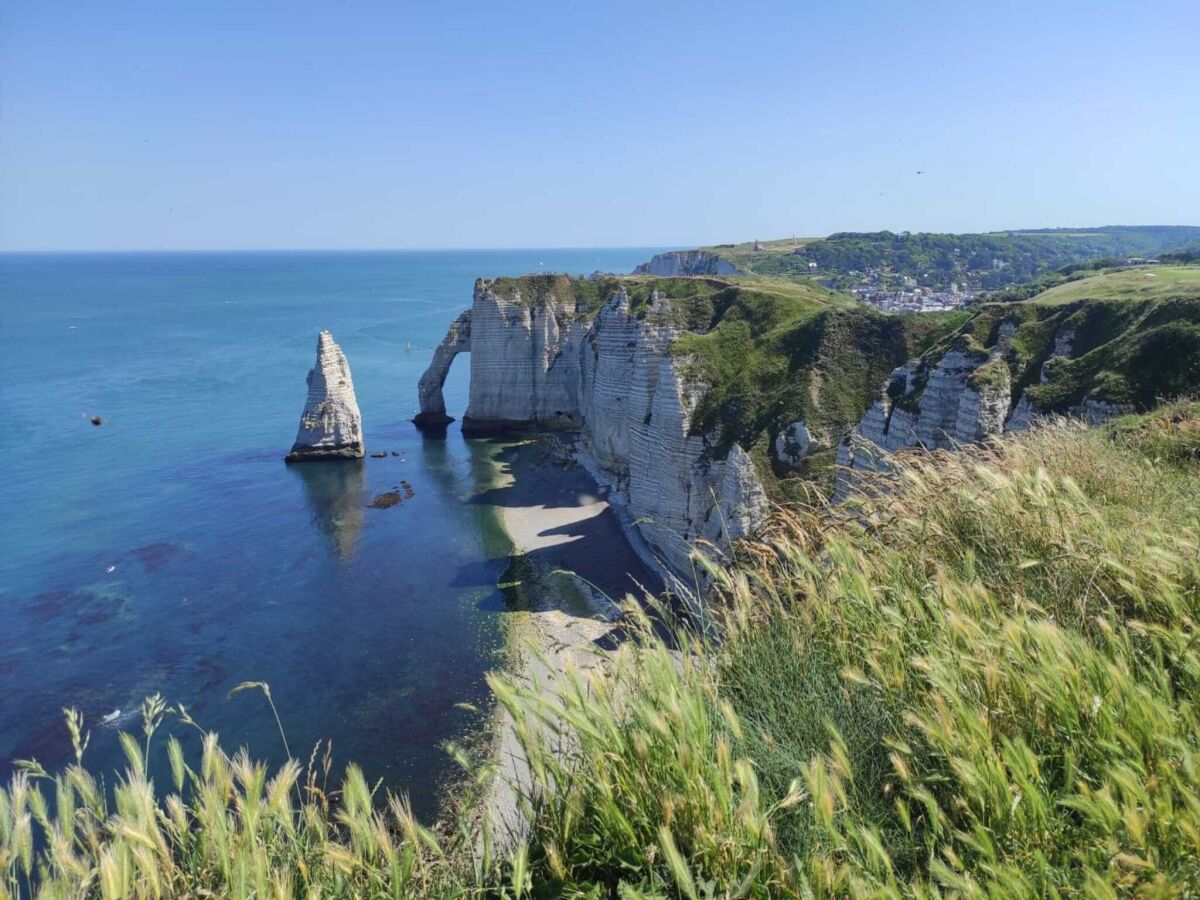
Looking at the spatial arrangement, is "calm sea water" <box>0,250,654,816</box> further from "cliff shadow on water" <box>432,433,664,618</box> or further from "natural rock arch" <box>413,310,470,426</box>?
"natural rock arch" <box>413,310,470,426</box>

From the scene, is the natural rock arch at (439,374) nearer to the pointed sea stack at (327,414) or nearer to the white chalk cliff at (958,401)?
the pointed sea stack at (327,414)

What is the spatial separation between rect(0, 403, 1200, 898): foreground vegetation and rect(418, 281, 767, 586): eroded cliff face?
2491mm

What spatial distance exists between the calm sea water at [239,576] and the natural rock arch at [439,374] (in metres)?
2.40

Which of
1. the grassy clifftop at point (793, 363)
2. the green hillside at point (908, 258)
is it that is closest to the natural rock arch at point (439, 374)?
the grassy clifftop at point (793, 363)

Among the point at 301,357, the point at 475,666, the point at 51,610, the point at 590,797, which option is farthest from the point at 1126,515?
the point at 301,357

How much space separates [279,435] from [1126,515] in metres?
61.6

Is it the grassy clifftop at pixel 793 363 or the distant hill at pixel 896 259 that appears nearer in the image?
the grassy clifftop at pixel 793 363

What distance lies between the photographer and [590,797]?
12.5ft

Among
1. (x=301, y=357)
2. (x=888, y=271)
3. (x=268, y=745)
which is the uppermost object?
(x=888, y=271)

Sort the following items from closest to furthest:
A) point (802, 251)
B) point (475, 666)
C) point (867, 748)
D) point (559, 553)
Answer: point (867, 748)
point (475, 666)
point (559, 553)
point (802, 251)

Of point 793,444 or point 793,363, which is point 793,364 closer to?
point 793,363

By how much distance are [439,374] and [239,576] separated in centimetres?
3148

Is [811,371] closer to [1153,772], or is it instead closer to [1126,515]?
[1126,515]

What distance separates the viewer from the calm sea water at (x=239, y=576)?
2323 centimetres
